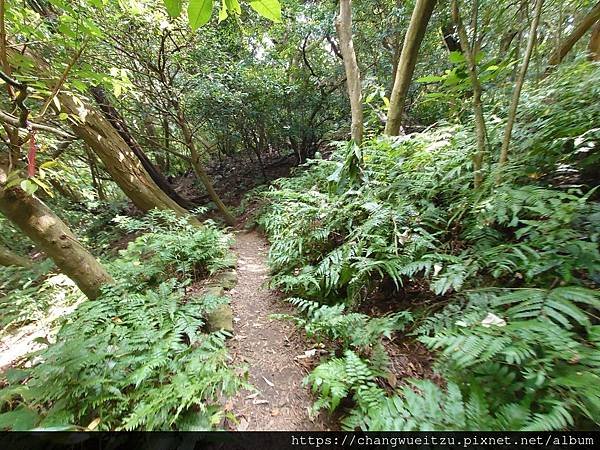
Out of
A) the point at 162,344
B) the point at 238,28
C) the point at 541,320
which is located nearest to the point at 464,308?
the point at 541,320

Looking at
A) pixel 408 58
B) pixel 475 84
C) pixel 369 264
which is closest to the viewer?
pixel 475 84

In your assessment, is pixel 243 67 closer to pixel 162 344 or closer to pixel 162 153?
pixel 162 153

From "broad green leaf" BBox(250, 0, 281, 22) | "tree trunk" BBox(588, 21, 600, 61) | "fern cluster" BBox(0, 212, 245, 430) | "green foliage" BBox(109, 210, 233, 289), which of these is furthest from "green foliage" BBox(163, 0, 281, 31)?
"tree trunk" BBox(588, 21, 600, 61)

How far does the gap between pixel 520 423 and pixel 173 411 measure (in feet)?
6.49

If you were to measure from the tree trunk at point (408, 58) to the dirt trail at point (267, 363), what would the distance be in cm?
328

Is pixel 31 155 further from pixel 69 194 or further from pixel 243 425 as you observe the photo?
pixel 69 194

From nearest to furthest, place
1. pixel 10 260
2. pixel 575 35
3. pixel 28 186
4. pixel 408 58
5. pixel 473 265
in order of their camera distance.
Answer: pixel 28 186, pixel 473 265, pixel 408 58, pixel 575 35, pixel 10 260

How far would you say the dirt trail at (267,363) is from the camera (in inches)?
77.3

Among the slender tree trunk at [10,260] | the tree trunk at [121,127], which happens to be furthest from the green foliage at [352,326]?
the slender tree trunk at [10,260]

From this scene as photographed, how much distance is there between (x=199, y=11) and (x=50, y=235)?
2507mm

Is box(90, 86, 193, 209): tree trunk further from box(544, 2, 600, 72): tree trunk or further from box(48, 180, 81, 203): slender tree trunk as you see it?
box(544, 2, 600, 72): tree trunk

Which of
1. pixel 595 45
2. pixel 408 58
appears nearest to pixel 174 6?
pixel 408 58

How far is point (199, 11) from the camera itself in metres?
1.05

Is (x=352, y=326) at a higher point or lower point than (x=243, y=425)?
higher
